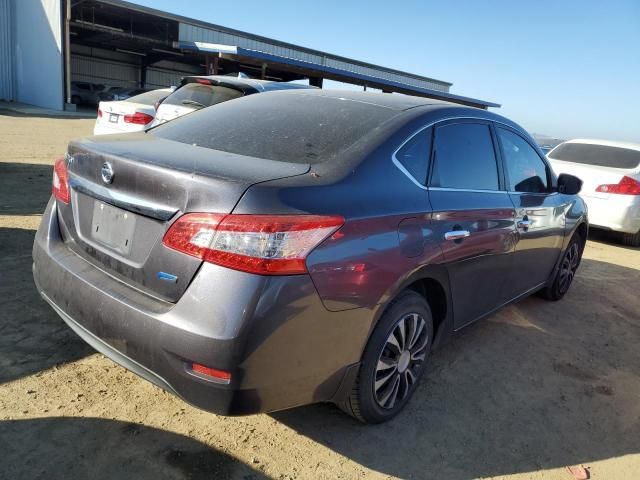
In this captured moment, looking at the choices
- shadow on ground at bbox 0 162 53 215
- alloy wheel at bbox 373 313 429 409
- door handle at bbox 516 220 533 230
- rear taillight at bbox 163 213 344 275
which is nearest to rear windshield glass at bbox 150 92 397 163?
rear taillight at bbox 163 213 344 275

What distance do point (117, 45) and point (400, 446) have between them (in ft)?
131

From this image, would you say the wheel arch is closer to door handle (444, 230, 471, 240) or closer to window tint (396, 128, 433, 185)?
door handle (444, 230, 471, 240)

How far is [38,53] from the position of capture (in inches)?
1065

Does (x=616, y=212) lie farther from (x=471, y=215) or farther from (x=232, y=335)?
(x=232, y=335)

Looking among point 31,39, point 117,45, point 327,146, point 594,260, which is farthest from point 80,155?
point 117,45

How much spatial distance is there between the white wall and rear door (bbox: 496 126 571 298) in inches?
1053

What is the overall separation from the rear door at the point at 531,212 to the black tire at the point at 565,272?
37 centimetres

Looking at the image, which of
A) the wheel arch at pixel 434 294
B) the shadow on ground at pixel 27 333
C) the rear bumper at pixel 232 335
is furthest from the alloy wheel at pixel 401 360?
the shadow on ground at pixel 27 333

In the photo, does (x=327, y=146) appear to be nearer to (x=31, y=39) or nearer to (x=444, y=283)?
(x=444, y=283)

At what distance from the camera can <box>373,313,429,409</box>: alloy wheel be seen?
253cm

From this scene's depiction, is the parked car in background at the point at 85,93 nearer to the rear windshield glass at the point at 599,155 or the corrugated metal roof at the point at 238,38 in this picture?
the corrugated metal roof at the point at 238,38

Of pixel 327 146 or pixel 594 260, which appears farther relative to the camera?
pixel 594 260

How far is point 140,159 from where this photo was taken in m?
2.16

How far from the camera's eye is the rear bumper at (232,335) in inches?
72.9
